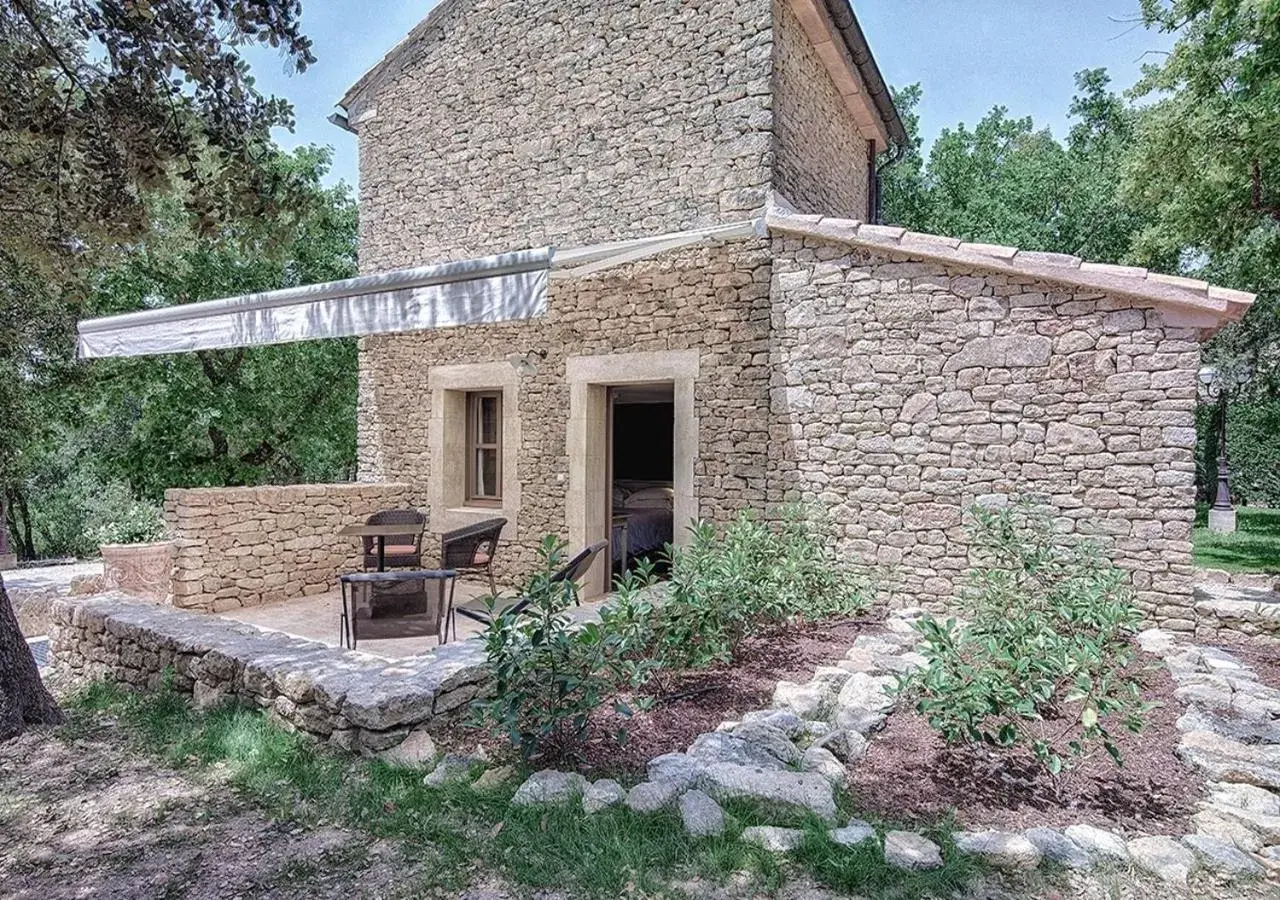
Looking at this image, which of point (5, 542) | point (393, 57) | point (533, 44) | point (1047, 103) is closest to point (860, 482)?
point (533, 44)

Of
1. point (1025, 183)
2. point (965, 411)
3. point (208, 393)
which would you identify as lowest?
point (965, 411)

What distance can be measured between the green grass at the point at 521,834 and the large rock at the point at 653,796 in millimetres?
55

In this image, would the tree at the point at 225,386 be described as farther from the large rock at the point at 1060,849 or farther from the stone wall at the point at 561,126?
the large rock at the point at 1060,849

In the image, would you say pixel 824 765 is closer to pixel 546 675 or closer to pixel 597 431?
pixel 546 675

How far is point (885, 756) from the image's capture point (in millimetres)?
3848

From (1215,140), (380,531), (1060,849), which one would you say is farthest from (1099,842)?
(1215,140)

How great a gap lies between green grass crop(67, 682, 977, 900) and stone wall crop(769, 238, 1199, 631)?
408 centimetres

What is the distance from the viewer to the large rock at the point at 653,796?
10.5 ft

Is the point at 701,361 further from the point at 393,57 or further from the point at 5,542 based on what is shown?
the point at 5,542

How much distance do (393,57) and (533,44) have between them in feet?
8.77

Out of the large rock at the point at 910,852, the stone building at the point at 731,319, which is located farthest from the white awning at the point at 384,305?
the large rock at the point at 910,852

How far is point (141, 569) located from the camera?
838cm

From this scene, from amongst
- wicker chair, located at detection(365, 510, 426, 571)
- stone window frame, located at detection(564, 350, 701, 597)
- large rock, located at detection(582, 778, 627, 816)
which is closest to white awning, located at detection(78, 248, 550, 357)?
wicker chair, located at detection(365, 510, 426, 571)

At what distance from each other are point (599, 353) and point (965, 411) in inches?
170
